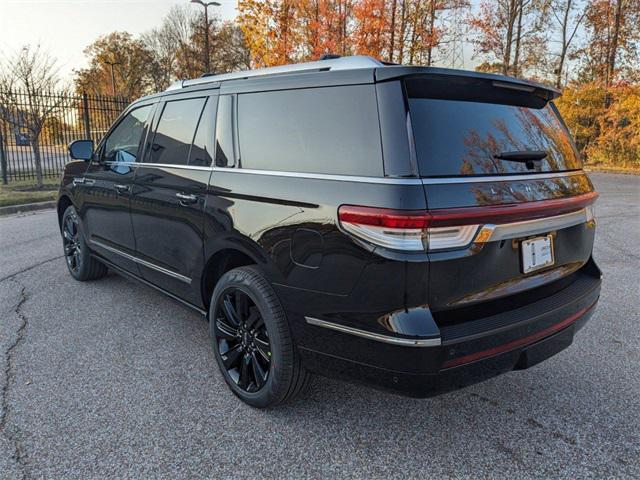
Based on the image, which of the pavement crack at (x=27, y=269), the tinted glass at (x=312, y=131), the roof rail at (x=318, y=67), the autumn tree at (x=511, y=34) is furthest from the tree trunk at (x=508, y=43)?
the tinted glass at (x=312, y=131)

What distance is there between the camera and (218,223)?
2.74 m

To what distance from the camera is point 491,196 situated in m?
2.04

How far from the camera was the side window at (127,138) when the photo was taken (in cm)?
380

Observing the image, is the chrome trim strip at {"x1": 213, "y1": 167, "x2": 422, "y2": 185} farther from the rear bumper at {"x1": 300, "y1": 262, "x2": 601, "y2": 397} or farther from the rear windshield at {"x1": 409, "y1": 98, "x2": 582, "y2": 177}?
the rear bumper at {"x1": 300, "y1": 262, "x2": 601, "y2": 397}

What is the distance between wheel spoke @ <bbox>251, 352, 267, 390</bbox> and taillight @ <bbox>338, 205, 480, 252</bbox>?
3.58 feet

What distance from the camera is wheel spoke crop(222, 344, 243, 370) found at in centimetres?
277

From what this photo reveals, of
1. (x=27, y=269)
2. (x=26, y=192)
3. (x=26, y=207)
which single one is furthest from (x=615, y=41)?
(x=27, y=269)

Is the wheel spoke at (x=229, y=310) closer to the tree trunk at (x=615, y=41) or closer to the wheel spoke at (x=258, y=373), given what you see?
the wheel spoke at (x=258, y=373)

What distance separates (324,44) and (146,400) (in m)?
16.3

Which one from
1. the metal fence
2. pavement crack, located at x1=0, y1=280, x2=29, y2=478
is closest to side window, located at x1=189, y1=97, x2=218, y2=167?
pavement crack, located at x1=0, y1=280, x2=29, y2=478

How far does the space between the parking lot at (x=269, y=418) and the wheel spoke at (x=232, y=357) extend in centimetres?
19

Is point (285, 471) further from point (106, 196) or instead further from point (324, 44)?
point (324, 44)

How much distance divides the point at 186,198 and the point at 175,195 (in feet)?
0.52

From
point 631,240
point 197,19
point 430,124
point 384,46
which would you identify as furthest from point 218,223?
point 197,19
